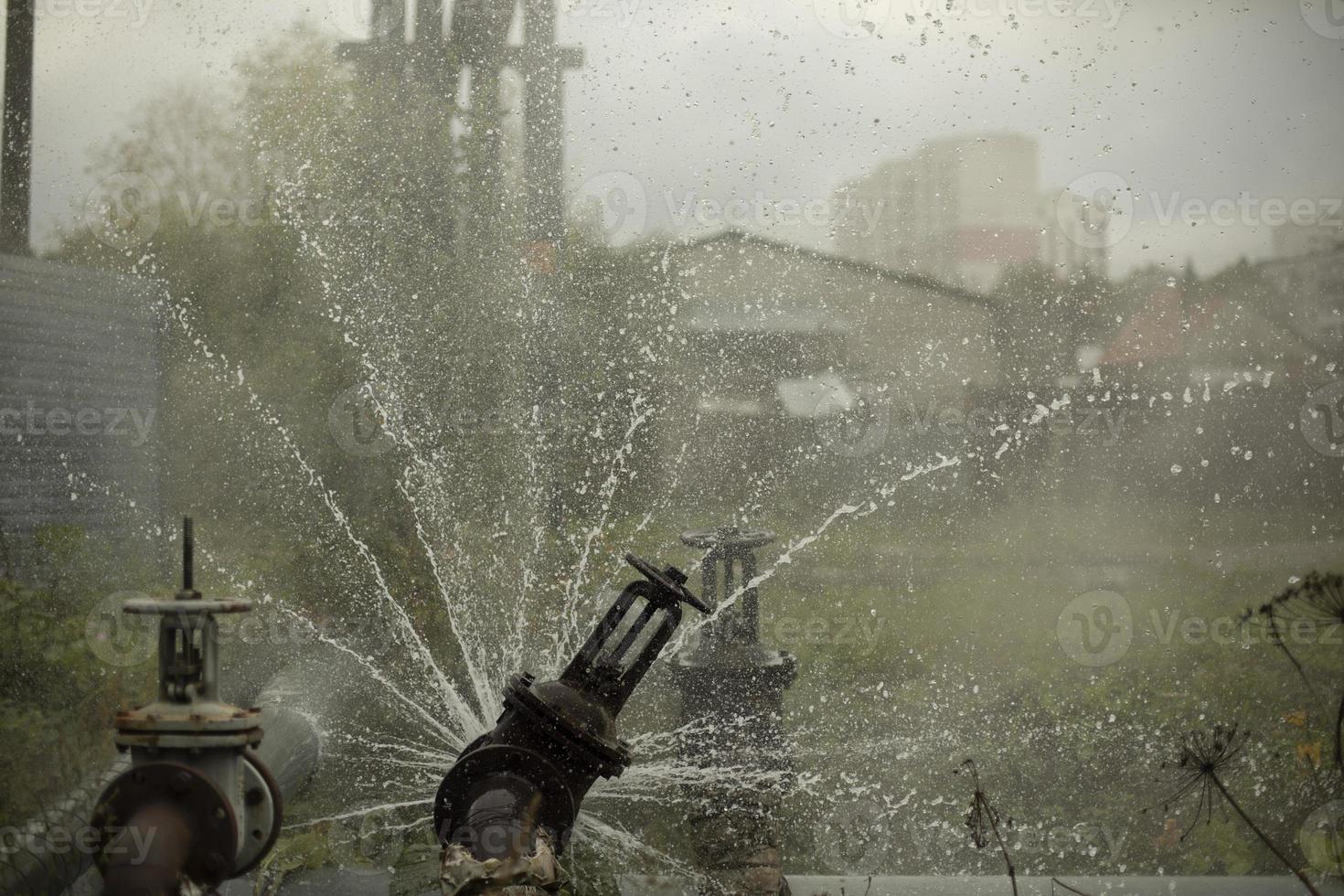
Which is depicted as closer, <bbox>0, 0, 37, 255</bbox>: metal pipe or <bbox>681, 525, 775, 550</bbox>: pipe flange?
<bbox>681, 525, 775, 550</bbox>: pipe flange

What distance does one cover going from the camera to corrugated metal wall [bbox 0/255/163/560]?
5.23 m


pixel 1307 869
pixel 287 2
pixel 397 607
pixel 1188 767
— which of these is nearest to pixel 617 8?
pixel 287 2

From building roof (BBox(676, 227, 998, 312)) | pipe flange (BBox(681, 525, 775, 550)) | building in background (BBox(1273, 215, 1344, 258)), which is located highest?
building in background (BBox(1273, 215, 1344, 258))

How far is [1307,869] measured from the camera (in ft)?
15.2

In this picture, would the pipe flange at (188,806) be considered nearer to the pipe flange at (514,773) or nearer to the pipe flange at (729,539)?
the pipe flange at (514,773)

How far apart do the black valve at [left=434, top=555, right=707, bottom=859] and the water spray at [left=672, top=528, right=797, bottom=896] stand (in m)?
0.75

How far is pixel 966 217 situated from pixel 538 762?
12.4 ft

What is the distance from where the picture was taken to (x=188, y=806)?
7.13ft

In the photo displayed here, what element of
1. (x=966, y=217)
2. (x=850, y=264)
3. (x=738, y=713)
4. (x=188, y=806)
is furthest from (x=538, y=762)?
(x=966, y=217)

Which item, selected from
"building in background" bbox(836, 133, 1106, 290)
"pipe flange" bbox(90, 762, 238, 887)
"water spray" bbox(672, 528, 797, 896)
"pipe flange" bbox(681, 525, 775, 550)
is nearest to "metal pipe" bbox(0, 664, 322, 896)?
"pipe flange" bbox(90, 762, 238, 887)

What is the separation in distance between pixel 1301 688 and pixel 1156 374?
1571 mm

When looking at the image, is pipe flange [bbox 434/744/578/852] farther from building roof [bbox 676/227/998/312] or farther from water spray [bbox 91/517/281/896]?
building roof [bbox 676/227/998/312]

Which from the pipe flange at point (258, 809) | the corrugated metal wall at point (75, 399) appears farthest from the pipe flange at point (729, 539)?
the corrugated metal wall at point (75, 399)

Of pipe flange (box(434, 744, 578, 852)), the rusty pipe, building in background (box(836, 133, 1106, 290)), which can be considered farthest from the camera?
building in background (box(836, 133, 1106, 290))
